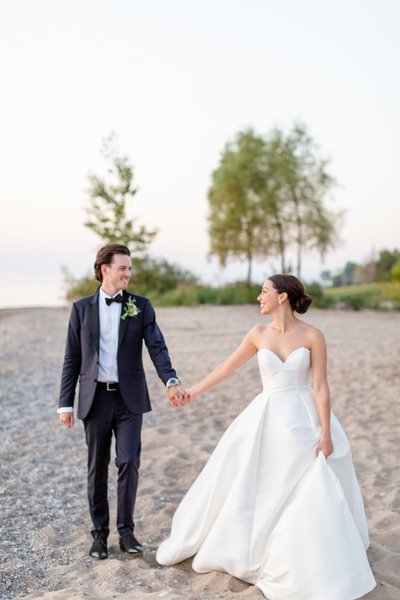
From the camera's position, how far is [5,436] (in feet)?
27.2

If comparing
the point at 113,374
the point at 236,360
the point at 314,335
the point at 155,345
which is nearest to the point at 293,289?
the point at 314,335

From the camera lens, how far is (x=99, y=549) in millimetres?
4730

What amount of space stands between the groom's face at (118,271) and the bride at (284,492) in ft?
3.04

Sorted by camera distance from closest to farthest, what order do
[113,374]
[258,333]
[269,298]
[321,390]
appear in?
[321,390] < [269,298] < [258,333] < [113,374]

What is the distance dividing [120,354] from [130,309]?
12.2 inches

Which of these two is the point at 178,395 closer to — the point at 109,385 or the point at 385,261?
the point at 109,385

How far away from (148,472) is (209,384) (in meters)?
2.57

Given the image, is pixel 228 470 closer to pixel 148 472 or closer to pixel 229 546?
pixel 229 546

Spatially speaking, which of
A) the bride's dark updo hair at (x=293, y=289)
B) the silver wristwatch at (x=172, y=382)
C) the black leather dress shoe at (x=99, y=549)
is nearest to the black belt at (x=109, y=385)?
the silver wristwatch at (x=172, y=382)

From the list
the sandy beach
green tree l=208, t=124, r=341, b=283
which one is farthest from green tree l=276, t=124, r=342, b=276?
the sandy beach

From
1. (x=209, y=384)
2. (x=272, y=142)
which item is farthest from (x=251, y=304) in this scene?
(x=209, y=384)

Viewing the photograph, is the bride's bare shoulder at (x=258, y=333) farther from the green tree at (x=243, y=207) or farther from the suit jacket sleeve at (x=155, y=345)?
the green tree at (x=243, y=207)

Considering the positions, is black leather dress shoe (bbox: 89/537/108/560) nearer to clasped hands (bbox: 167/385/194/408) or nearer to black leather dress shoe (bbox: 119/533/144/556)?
black leather dress shoe (bbox: 119/533/144/556)

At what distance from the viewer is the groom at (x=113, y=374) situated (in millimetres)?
4590
